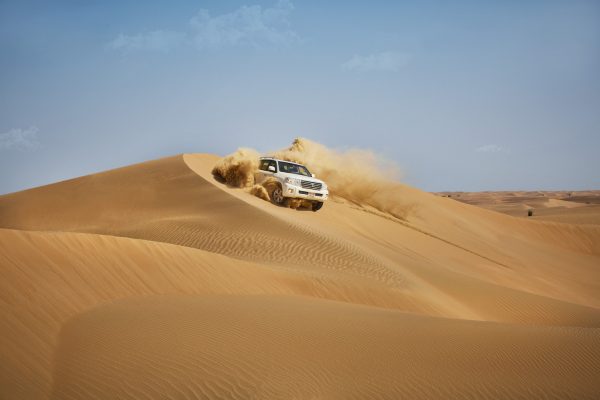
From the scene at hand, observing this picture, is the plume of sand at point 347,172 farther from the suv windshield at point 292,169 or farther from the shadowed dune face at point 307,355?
the shadowed dune face at point 307,355

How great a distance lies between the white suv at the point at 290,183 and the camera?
18.3 metres

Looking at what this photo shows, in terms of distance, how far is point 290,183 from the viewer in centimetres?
1828

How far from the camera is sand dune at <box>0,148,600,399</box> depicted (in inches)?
179

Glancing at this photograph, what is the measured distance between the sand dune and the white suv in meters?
2.07

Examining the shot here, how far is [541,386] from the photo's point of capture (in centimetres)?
451

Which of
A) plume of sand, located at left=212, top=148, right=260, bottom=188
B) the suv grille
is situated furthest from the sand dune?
plume of sand, located at left=212, top=148, right=260, bottom=188

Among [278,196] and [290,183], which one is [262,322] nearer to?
[290,183]

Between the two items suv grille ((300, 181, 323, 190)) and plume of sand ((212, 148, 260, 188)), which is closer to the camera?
suv grille ((300, 181, 323, 190))

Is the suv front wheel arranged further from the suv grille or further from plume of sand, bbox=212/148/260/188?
plume of sand, bbox=212/148/260/188

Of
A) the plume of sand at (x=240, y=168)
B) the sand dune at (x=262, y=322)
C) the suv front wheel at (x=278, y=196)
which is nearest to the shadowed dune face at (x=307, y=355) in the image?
the sand dune at (x=262, y=322)

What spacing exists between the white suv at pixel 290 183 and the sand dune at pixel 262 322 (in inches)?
81.4

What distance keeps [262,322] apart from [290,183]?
1206 cm

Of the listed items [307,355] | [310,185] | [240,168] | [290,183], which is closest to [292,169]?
[290,183]

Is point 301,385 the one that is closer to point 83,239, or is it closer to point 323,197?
point 83,239
